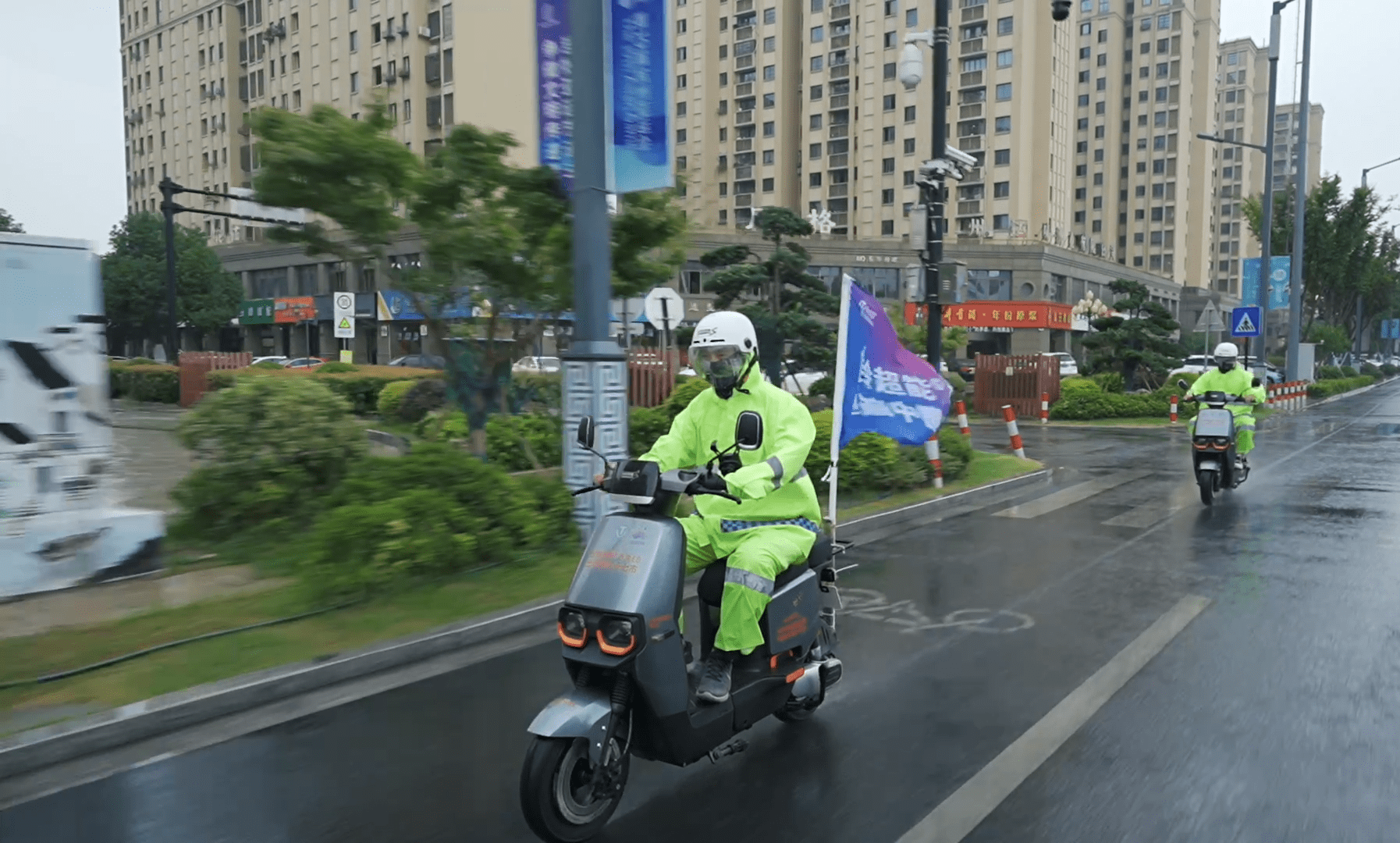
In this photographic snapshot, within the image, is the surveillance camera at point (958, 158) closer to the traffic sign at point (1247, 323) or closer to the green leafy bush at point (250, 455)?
the green leafy bush at point (250, 455)

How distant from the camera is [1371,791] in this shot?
3820mm

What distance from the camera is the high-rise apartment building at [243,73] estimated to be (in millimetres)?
51594

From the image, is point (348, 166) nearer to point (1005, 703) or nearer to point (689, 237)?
point (689, 237)

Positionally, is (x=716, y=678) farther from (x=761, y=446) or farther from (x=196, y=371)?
(x=196, y=371)

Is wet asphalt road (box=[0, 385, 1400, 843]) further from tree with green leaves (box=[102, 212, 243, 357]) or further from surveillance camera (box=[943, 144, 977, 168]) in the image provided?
tree with green leaves (box=[102, 212, 243, 357])

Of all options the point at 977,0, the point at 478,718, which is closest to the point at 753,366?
the point at 478,718

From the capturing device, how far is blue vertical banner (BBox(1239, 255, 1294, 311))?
30.3m

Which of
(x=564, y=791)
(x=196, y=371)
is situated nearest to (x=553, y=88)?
(x=564, y=791)

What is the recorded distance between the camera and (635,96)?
775 cm

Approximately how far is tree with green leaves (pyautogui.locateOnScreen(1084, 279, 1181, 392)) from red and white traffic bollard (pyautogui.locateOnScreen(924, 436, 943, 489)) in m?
18.7

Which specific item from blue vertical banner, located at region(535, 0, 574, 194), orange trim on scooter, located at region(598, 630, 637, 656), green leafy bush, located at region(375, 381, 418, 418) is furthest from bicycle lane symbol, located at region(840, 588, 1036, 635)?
green leafy bush, located at region(375, 381, 418, 418)

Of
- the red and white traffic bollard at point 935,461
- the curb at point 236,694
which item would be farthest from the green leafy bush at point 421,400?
the curb at point 236,694

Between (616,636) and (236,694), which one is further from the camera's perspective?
(236,694)

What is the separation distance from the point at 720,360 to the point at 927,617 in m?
3.15
